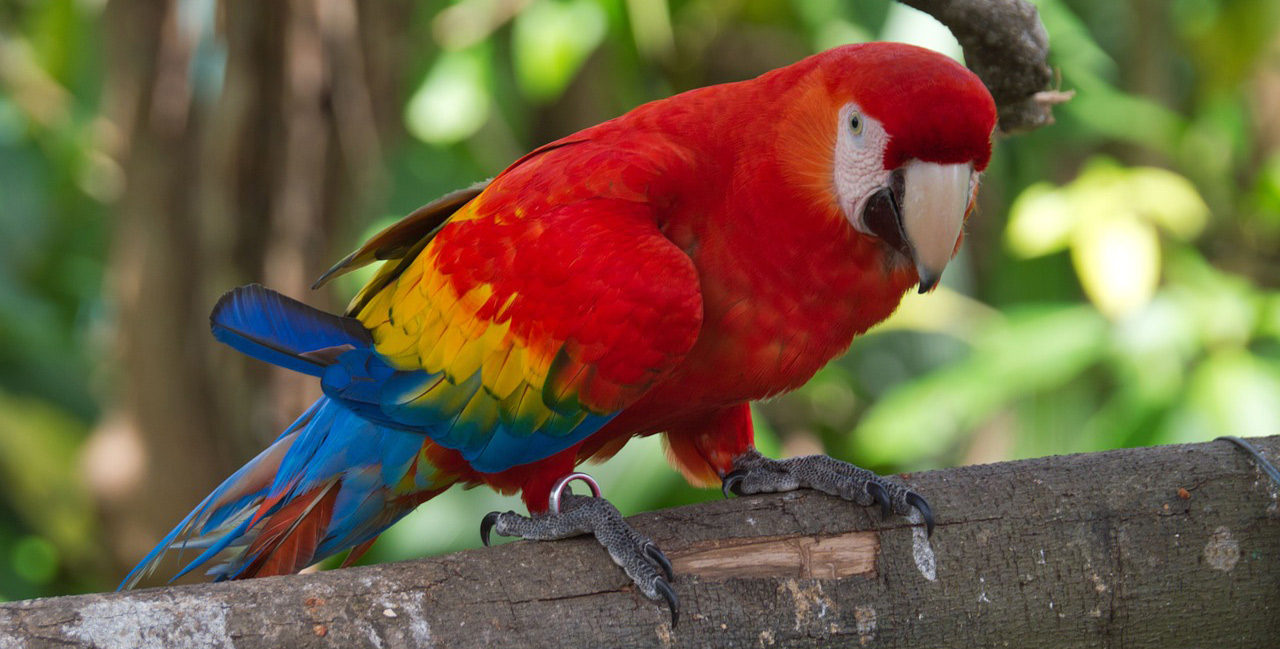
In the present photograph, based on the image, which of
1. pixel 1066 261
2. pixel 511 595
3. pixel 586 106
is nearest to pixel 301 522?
pixel 511 595

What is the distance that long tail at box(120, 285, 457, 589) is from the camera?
1288 millimetres

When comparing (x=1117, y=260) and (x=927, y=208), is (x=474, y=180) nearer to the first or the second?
(x=1117, y=260)

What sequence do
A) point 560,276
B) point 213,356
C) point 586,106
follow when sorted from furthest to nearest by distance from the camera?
point 586,106 → point 213,356 → point 560,276

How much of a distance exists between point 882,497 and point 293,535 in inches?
26.2

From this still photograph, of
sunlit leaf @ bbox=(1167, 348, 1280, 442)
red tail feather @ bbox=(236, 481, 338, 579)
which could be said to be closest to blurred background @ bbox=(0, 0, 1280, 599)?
sunlit leaf @ bbox=(1167, 348, 1280, 442)

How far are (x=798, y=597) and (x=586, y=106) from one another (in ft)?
7.09

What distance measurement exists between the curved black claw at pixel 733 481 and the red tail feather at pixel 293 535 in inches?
18.4

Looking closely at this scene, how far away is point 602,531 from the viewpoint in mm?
1122

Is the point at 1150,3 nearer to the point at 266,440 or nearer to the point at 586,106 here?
the point at 586,106

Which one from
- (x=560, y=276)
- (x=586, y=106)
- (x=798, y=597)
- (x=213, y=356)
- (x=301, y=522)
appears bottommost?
(x=798, y=597)

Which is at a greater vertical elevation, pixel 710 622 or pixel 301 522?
pixel 301 522

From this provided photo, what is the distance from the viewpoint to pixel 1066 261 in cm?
284

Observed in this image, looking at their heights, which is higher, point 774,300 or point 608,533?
point 774,300

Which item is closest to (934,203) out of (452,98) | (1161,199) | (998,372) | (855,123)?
(855,123)
